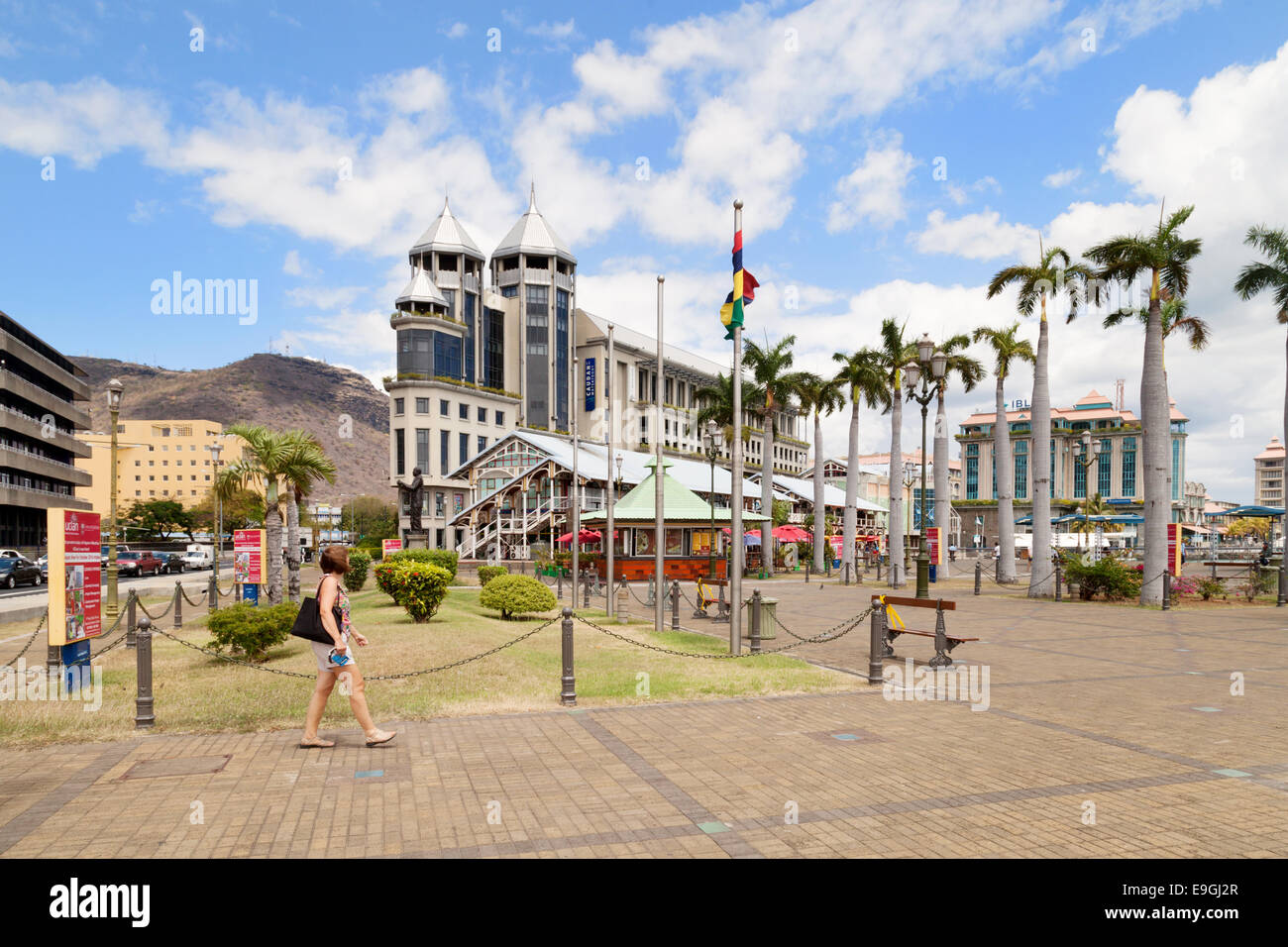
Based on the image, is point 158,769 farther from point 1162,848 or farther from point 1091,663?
point 1091,663

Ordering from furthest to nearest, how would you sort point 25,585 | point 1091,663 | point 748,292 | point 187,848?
point 25,585, point 748,292, point 1091,663, point 187,848

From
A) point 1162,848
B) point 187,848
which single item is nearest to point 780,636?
point 1162,848

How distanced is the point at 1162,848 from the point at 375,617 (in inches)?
624

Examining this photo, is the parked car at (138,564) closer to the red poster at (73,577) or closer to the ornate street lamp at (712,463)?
the ornate street lamp at (712,463)

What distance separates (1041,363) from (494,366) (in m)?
57.7

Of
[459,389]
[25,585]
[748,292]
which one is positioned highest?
[459,389]

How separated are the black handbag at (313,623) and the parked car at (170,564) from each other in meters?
44.8

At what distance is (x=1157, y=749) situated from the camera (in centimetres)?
720

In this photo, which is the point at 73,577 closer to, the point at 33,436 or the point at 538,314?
the point at 33,436

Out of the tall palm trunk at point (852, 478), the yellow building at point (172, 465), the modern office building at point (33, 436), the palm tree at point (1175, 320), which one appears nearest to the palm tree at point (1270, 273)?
the palm tree at point (1175, 320)

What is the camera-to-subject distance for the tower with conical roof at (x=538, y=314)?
80.5 metres

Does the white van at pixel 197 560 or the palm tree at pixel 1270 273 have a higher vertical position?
the palm tree at pixel 1270 273

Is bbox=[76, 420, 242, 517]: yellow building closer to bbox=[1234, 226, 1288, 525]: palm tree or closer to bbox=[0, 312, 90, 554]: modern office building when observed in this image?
bbox=[0, 312, 90, 554]: modern office building

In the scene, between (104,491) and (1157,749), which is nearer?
(1157,749)
